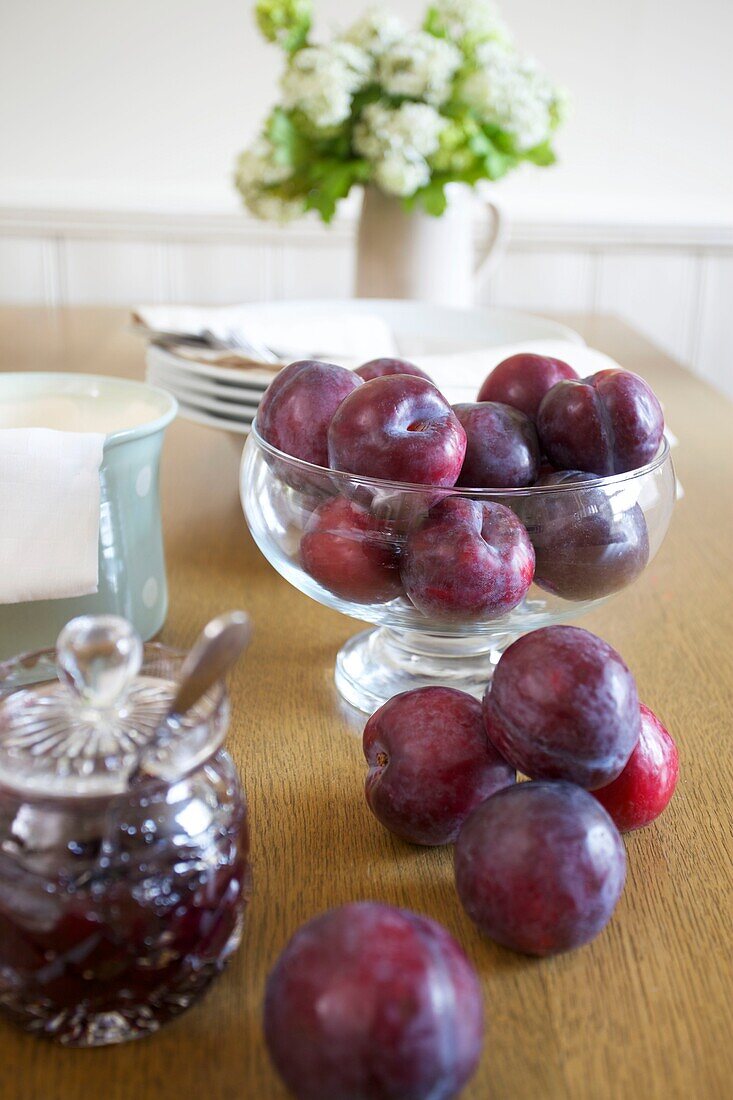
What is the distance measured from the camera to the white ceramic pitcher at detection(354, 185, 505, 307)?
1196 millimetres

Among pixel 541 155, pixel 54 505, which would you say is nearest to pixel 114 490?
pixel 54 505

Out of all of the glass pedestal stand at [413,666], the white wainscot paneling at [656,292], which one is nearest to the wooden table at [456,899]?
the glass pedestal stand at [413,666]

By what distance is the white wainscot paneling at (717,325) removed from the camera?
218cm

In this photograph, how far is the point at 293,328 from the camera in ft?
3.13

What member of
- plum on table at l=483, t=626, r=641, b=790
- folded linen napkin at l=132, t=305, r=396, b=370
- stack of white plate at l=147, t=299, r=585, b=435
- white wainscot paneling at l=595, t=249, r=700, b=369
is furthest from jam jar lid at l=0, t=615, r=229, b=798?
white wainscot paneling at l=595, t=249, r=700, b=369

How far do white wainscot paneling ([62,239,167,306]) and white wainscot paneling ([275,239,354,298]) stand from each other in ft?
0.81

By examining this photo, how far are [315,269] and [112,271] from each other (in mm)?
417

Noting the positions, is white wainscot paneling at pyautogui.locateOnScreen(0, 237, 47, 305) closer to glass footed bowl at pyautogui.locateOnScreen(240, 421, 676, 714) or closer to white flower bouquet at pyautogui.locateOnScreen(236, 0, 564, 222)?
white flower bouquet at pyautogui.locateOnScreen(236, 0, 564, 222)

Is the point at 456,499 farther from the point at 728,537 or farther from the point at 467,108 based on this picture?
the point at 467,108

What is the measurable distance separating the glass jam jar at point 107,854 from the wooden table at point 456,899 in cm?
2

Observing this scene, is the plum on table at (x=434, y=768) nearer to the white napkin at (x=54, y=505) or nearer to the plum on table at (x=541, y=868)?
the plum on table at (x=541, y=868)

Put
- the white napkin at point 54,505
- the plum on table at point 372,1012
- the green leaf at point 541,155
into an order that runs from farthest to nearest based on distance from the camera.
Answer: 1. the green leaf at point 541,155
2. the white napkin at point 54,505
3. the plum on table at point 372,1012

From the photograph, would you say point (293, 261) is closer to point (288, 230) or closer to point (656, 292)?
point (288, 230)

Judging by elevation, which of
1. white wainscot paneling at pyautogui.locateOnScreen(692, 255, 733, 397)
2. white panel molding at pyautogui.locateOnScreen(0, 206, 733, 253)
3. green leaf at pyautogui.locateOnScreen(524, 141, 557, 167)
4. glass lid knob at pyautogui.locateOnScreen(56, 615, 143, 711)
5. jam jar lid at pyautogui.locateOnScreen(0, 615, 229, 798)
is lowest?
white wainscot paneling at pyautogui.locateOnScreen(692, 255, 733, 397)
